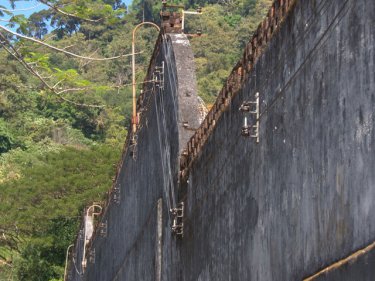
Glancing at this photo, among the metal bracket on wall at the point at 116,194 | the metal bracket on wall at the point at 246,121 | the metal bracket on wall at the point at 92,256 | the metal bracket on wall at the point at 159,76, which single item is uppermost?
the metal bracket on wall at the point at 159,76

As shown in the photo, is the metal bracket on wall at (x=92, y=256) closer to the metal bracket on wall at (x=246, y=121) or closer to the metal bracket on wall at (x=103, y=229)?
the metal bracket on wall at (x=103, y=229)

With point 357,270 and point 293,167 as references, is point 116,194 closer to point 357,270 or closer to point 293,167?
point 293,167

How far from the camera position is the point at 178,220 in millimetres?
10445

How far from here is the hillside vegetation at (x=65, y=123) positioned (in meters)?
23.7

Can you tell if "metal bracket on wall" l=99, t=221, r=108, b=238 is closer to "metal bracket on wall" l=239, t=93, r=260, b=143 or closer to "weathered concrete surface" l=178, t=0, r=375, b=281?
"weathered concrete surface" l=178, t=0, r=375, b=281

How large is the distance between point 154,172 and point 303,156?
6551mm

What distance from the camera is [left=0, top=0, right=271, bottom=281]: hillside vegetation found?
23727mm

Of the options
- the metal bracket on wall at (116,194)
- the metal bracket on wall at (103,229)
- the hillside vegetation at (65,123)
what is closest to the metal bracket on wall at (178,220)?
the hillside vegetation at (65,123)

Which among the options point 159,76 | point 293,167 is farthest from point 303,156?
point 159,76

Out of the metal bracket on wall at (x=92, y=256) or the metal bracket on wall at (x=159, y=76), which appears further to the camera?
the metal bracket on wall at (x=92, y=256)

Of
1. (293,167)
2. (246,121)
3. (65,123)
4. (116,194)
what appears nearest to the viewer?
(293,167)

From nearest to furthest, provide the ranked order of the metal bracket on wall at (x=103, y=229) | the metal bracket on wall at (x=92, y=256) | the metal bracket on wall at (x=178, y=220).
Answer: the metal bracket on wall at (x=178, y=220)
the metal bracket on wall at (x=103, y=229)
the metal bracket on wall at (x=92, y=256)

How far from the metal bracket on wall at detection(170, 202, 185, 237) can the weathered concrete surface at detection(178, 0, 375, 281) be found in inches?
65.6

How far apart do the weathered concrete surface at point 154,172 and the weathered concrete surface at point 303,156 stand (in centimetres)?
244
